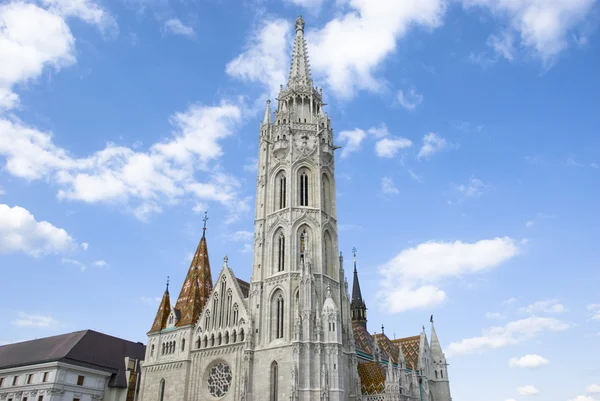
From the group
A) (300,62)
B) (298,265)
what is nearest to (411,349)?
(298,265)

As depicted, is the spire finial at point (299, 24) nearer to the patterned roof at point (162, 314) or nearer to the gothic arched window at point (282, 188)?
the gothic arched window at point (282, 188)

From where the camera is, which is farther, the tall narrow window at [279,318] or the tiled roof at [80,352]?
the tiled roof at [80,352]

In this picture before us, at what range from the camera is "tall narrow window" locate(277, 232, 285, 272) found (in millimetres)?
43312

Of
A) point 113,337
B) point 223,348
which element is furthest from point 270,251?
point 113,337

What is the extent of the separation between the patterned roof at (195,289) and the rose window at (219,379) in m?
5.18

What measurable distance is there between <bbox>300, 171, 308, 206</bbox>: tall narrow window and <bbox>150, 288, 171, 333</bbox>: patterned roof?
644 inches

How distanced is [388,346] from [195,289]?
77.3 ft

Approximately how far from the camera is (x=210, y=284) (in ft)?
167

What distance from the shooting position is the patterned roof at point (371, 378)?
41094mm

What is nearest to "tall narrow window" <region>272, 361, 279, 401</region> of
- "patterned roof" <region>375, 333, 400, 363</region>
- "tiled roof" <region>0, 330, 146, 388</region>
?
"tiled roof" <region>0, 330, 146, 388</region>

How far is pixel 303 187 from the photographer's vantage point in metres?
46.5

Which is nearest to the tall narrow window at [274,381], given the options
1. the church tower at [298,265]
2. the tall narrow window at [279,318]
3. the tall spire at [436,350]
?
the church tower at [298,265]

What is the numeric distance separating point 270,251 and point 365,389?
43.0 ft

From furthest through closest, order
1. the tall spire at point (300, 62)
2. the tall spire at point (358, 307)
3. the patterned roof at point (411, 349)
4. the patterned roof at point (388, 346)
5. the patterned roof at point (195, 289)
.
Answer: the tall spire at point (358, 307) → the patterned roof at point (388, 346) → the patterned roof at point (411, 349) → the tall spire at point (300, 62) → the patterned roof at point (195, 289)
